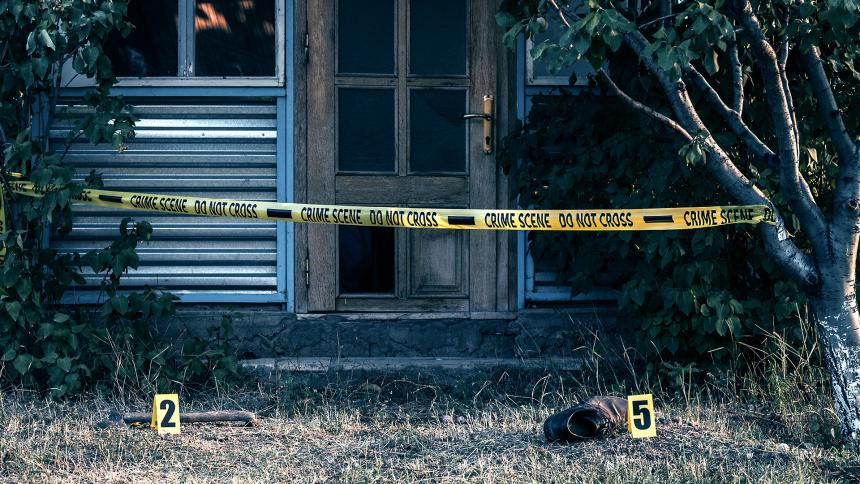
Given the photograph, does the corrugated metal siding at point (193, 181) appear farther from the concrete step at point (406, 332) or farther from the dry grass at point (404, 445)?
the dry grass at point (404, 445)

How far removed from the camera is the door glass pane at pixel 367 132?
279 inches

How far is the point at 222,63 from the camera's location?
7.08m

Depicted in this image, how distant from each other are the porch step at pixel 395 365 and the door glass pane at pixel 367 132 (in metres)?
1.26

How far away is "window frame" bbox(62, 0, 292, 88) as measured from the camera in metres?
6.98

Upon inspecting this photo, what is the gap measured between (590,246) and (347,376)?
1.69 m

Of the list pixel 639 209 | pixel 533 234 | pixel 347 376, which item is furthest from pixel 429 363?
pixel 639 209

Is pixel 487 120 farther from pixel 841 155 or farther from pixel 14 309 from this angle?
pixel 14 309

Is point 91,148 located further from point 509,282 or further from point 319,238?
point 509,282

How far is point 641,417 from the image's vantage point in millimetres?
5199

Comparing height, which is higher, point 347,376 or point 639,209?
point 639,209

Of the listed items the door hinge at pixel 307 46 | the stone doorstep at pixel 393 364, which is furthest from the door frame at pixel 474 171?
the stone doorstep at pixel 393 364

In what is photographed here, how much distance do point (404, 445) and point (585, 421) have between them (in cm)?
90

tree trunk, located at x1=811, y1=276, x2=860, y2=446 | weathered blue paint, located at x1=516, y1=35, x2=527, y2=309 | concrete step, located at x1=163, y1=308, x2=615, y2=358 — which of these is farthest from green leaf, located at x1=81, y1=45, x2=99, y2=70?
tree trunk, located at x1=811, y1=276, x2=860, y2=446

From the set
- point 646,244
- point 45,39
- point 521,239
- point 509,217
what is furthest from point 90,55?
point 646,244
